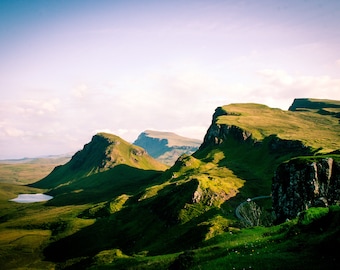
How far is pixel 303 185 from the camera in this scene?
147m

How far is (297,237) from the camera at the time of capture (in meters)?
35.4

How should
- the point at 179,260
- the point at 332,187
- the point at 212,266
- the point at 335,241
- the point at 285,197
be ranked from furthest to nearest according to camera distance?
1. the point at 285,197
2. the point at 332,187
3. the point at 179,260
4. the point at 212,266
5. the point at 335,241

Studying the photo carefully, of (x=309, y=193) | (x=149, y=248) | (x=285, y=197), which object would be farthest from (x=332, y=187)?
(x=149, y=248)

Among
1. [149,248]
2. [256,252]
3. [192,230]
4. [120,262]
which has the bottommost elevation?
[149,248]

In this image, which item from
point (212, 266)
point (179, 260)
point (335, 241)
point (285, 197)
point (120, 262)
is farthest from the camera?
point (285, 197)

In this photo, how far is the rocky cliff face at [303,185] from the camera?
138012mm

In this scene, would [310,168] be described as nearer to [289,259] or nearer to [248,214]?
[248,214]

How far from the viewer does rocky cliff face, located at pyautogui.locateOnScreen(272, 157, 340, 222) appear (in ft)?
453

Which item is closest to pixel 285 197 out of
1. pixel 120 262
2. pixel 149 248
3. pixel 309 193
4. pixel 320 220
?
pixel 309 193

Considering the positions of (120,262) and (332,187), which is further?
(332,187)

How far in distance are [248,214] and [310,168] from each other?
2015 inches

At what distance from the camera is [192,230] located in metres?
175

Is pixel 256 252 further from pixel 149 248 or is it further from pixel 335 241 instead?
pixel 149 248

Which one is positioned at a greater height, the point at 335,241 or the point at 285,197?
the point at 335,241
